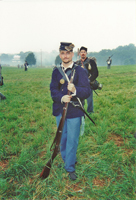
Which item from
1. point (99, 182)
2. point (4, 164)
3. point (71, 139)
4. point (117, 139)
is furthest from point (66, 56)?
point (117, 139)

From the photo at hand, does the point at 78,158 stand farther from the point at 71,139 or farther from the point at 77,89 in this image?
the point at 77,89

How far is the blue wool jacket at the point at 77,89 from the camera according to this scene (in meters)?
2.43

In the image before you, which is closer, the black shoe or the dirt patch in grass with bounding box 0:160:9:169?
the black shoe

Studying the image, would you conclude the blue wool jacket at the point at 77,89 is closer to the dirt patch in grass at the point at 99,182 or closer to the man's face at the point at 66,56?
the man's face at the point at 66,56

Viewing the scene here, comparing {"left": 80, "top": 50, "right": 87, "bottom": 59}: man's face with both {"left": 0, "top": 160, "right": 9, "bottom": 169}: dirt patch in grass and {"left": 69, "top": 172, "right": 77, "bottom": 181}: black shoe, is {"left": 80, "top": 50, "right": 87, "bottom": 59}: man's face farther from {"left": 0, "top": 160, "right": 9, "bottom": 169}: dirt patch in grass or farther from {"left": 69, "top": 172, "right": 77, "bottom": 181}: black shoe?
{"left": 0, "top": 160, "right": 9, "bottom": 169}: dirt patch in grass

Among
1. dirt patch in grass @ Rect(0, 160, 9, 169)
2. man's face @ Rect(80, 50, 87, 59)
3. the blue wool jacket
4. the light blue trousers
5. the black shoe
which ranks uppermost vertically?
man's face @ Rect(80, 50, 87, 59)

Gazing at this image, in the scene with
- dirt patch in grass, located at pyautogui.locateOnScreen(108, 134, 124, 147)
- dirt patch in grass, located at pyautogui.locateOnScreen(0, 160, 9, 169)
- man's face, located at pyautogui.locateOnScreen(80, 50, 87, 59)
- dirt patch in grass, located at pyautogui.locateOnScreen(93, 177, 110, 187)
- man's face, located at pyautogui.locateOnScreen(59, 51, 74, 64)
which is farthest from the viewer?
man's face, located at pyautogui.locateOnScreen(80, 50, 87, 59)

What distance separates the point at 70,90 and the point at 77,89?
0.14 meters

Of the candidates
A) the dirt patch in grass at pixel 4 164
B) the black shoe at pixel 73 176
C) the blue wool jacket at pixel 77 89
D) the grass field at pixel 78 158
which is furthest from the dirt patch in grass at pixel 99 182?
the dirt patch in grass at pixel 4 164

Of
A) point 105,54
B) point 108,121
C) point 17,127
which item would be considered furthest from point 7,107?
point 105,54

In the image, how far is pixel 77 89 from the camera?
2.38m

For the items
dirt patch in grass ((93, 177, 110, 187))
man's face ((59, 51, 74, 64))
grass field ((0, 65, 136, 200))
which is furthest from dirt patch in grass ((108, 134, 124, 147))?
man's face ((59, 51, 74, 64))

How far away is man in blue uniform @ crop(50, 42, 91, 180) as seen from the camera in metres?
2.37

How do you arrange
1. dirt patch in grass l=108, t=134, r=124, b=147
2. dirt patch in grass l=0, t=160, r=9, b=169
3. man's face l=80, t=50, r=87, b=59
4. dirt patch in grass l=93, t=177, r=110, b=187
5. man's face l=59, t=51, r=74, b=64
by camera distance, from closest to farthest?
man's face l=59, t=51, r=74, b=64
dirt patch in grass l=93, t=177, r=110, b=187
dirt patch in grass l=0, t=160, r=9, b=169
dirt patch in grass l=108, t=134, r=124, b=147
man's face l=80, t=50, r=87, b=59
